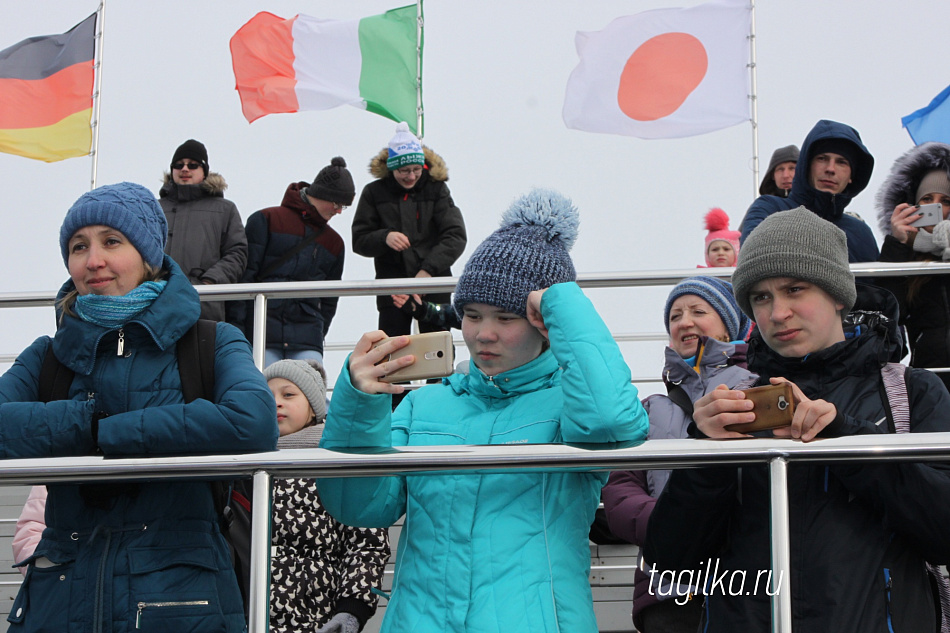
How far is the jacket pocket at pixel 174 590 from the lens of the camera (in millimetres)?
2670

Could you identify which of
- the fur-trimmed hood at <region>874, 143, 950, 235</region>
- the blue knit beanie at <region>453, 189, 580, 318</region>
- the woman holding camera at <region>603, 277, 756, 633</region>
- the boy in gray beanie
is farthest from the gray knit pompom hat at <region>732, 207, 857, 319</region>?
the fur-trimmed hood at <region>874, 143, 950, 235</region>

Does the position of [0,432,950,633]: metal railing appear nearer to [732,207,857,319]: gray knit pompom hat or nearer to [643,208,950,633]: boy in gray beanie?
[643,208,950,633]: boy in gray beanie

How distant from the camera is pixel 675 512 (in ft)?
8.48

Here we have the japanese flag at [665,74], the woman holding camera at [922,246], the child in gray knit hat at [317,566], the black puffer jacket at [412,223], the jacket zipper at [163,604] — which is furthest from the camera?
the japanese flag at [665,74]

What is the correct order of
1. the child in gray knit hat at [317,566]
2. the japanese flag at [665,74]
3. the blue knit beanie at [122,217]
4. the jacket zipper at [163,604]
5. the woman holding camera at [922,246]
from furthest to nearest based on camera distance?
the japanese flag at [665,74]
the woman holding camera at [922,246]
the child in gray knit hat at [317,566]
the blue knit beanie at [122,217]
the jacket zipper at [163,604]

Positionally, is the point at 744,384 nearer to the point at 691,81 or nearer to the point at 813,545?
the point at 813,545

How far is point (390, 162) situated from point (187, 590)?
444 centimetres

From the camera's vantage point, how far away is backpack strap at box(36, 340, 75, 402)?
2.96m

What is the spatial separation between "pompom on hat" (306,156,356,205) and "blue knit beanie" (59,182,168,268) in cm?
346

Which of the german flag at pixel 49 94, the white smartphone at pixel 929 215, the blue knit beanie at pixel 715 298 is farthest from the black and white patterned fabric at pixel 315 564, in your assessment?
the german flag at pixel 49 94

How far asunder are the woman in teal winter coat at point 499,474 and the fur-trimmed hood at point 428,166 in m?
4.04

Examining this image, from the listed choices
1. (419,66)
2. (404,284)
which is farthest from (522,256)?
(419,66)

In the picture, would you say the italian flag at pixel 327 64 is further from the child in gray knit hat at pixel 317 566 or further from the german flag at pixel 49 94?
the child in gray knit hat at pixel 317 566

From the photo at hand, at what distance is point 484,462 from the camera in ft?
7.45
